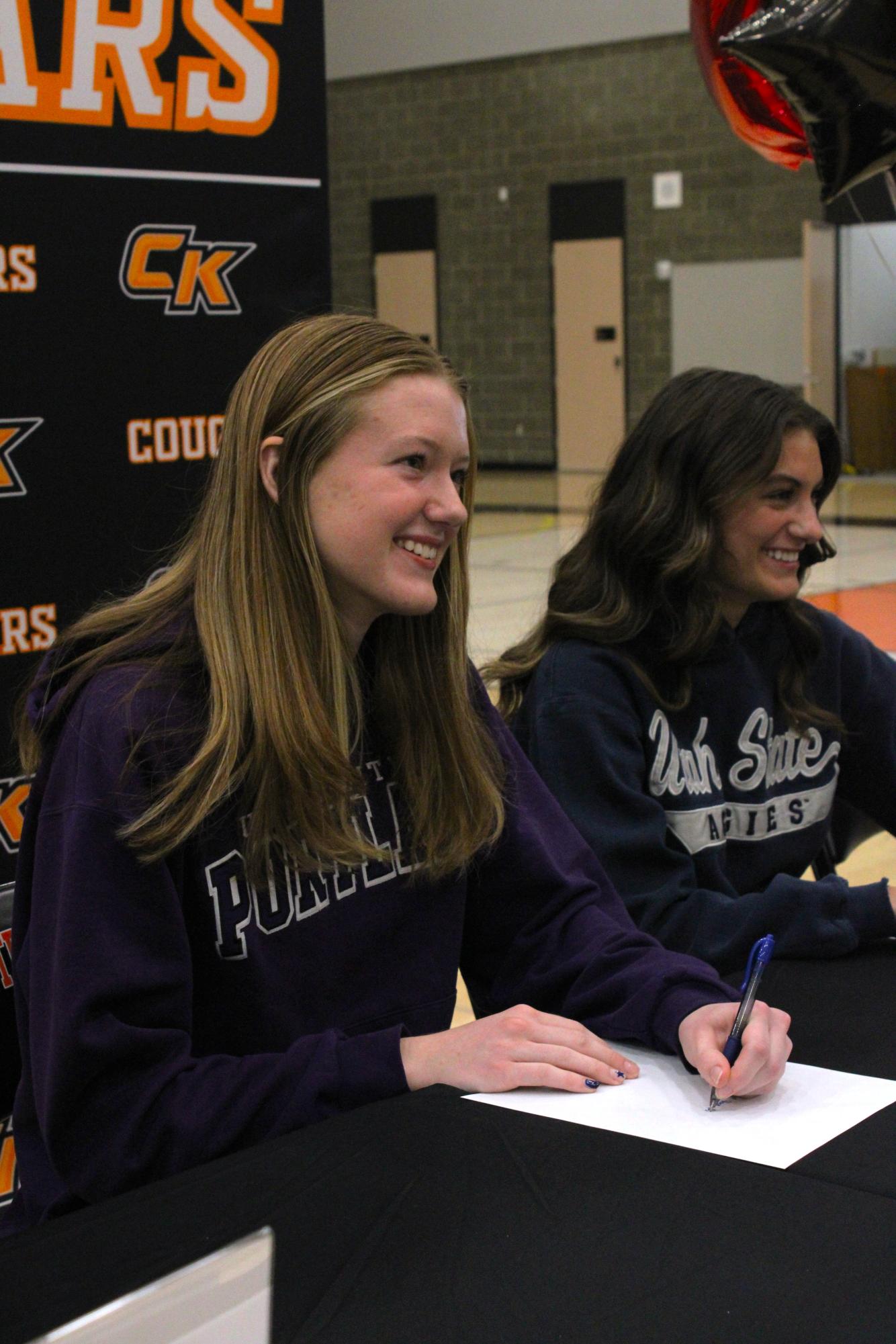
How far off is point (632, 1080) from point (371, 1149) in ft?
0.91

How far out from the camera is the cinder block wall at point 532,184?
13.6 metres

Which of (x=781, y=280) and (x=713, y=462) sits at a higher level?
(x=781, y=280)

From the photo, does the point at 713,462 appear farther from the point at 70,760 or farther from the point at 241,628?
the point at 70,760

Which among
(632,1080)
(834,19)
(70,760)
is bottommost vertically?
(632,1080)

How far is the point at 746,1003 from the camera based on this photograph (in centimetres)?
129

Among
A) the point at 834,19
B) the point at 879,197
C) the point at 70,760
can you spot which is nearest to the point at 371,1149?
the point at 70,760

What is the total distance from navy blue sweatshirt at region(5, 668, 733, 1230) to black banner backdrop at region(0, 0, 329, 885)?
775 millimetres

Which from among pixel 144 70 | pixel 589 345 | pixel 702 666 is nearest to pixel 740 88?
pixel 702 666

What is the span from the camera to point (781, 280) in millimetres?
13547

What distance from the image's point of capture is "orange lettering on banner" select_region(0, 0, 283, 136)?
1.93m

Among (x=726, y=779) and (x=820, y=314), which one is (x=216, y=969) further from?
(x=820, y=314)

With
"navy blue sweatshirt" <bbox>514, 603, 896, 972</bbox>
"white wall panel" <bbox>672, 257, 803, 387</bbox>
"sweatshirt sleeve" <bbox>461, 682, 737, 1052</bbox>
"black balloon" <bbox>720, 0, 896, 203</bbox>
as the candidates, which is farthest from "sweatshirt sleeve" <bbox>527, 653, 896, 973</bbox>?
"white wall panel" <bbox>672, 257, 803, 387</bbox>

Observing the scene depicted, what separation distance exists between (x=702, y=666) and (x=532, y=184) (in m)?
13.6

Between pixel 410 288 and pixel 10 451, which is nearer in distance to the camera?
pixel 10 451
